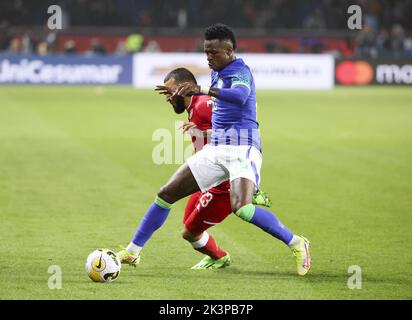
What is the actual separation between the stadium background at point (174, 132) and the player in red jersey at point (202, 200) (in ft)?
0.91

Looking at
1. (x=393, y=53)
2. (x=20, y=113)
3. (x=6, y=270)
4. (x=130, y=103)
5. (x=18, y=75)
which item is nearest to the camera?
(x=6, y=270)

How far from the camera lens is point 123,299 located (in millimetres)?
7441

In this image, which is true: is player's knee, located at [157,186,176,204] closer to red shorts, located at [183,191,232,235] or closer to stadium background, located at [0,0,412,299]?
red shorts, located at [183,191,232,235]

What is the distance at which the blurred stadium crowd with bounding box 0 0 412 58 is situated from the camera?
125 ft

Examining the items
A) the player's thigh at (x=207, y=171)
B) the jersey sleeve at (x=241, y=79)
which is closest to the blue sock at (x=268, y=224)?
the player's thigh at (x=207, y=171)

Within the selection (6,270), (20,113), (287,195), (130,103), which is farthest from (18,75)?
(6,270)

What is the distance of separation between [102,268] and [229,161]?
146 cm

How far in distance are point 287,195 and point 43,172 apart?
4.14 meters

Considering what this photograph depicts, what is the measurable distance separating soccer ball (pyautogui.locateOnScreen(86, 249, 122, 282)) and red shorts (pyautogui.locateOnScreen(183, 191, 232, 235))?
0.92m

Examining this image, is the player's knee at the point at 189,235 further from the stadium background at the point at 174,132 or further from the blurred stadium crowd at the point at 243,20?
the blurred stadium crowd at the point at 243,20

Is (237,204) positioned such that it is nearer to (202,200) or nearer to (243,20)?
(202,200)

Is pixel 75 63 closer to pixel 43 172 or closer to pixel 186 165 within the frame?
pixel 43 172

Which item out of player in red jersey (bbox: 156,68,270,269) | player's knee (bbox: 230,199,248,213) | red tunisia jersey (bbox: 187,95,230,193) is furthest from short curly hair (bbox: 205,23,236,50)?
player's knee (bbox: 230,199,248,213)

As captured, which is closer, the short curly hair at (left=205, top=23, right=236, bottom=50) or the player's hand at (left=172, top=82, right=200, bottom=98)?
the player's hand at (left=172, top=82, right=200, bottom=98)
